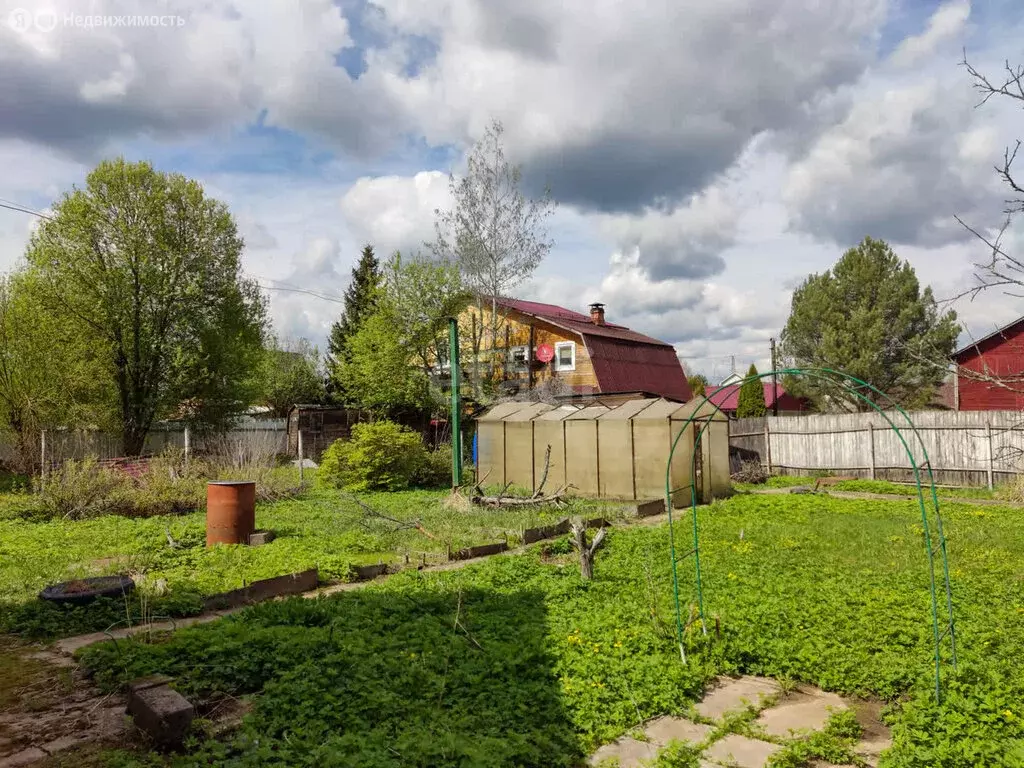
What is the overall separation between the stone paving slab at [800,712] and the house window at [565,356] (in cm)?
2303

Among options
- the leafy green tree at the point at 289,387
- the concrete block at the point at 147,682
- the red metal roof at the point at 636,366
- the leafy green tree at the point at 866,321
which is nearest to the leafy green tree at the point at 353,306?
the leafy green tree at the point at 289,387

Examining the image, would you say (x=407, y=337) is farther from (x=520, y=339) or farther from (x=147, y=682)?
(x=147, y=682)

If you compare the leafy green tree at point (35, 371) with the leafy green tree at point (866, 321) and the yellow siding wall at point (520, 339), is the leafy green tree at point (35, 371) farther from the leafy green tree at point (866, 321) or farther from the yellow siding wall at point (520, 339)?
the leafy green tree at point (866, 321)

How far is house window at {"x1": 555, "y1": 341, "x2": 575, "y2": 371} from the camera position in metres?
28.0

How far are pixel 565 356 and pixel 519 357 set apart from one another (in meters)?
2.07

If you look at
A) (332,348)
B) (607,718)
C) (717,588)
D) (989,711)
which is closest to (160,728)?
(607,718)

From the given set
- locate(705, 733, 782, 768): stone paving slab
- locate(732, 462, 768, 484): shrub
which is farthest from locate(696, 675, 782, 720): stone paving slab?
locate(732, 462, 768, 484): shrub

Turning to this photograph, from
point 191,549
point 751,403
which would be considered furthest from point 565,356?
point 191,549

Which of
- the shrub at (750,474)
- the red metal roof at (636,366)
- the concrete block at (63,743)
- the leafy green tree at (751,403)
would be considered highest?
the red metal roof at (636,366)

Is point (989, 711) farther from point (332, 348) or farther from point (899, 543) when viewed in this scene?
point (332, 348)

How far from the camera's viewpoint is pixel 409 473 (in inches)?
794

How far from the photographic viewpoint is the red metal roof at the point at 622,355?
91.1 feet

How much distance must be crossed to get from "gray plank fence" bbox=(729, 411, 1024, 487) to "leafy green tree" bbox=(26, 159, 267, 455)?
18.1 metres

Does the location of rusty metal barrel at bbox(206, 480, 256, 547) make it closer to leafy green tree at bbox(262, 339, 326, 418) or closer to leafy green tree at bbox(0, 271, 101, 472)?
leafy green tree at bbox(0, 271, 101, 472)
